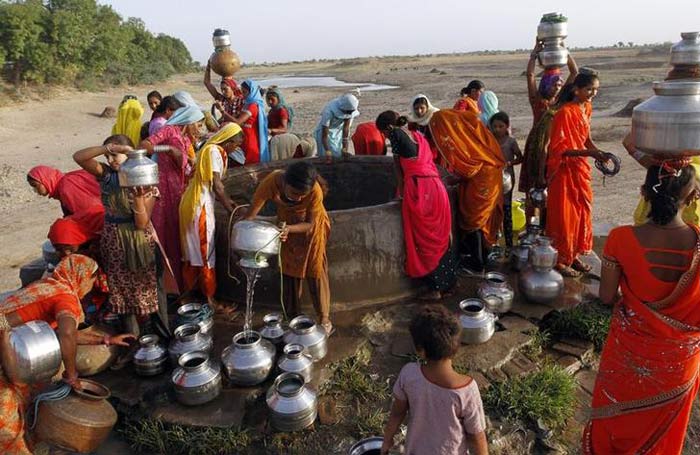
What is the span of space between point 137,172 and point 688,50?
375 cm

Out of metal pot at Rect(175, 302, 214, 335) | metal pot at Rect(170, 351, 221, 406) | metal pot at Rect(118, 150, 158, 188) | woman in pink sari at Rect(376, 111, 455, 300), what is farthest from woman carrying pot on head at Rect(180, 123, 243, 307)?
woman in pink sari at Rect(376, 111, 455, 300)

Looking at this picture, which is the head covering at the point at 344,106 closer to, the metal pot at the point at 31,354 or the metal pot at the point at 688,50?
the metal pot at the point at 688,50

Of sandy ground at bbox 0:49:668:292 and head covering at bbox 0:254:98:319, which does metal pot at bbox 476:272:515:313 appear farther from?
sandy ground at bbox 0:49:668:292

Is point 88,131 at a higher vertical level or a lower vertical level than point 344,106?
lower

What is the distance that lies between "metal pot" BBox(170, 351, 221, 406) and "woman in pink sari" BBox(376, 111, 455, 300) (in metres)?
2.03

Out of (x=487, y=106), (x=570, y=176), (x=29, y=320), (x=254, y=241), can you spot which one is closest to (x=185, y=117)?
(x=254, y=241)

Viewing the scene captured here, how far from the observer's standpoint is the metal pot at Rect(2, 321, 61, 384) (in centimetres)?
284

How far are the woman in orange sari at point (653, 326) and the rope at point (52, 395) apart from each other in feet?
10.1

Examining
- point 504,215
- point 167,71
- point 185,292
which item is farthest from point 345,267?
point 167,71

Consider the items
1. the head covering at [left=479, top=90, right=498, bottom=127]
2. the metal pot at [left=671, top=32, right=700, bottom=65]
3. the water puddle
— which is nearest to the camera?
the metal pot at [left=671, top=32, right=700, bottom=65]

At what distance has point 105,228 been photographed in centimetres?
399

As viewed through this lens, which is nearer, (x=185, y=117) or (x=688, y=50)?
(x=688, y=50)

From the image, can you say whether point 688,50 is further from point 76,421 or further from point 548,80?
point 76,421

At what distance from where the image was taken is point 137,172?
3729mm
